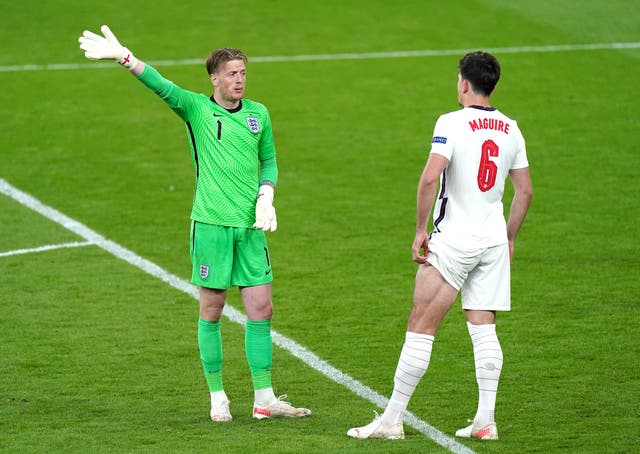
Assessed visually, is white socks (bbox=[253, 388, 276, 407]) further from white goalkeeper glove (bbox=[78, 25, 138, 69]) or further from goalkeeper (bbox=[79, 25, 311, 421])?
white goalkeeper glove (bbox=[78, 25, 138, 69])

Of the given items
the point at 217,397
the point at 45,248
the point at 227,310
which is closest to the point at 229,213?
the point at 217,397

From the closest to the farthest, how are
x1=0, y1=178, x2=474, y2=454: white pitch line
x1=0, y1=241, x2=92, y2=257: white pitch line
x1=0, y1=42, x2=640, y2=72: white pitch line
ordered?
x1=0, y1=178, x2=474, y2=454: white pitch line < x1=0, y1=241, x2=92, y2=257: white pitch line < x1=0, y1=42, x2=640, y2=72: white pitch line

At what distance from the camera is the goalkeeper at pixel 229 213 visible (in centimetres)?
694

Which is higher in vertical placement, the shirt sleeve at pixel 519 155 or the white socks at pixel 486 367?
the shirt sleeve at pixel 519 155

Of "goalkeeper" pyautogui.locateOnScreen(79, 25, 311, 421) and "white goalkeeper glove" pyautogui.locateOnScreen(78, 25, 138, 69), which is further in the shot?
"goalkeeper" pyautogui.locateOnScreen(79, 25, 311, 421)

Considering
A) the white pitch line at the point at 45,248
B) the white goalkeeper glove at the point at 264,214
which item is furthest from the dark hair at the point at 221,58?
the white pitch line at the point at 45,248

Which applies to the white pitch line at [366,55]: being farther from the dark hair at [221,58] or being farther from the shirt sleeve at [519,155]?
the shirt sleeve at [519,155]

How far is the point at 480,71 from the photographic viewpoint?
21.0 feet

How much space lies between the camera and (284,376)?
800cm

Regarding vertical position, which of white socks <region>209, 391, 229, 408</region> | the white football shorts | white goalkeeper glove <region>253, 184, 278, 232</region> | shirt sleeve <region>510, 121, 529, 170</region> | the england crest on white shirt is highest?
the england crest on white shirt

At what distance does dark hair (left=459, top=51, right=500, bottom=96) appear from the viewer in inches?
251

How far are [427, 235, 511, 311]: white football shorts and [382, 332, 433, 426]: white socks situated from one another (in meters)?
0.32

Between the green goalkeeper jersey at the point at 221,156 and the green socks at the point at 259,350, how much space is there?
0.57 meters

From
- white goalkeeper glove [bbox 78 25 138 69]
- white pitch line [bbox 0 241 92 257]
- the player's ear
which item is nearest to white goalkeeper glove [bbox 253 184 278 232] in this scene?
white goalkeeper glove [bbox 78 25 138 69]
